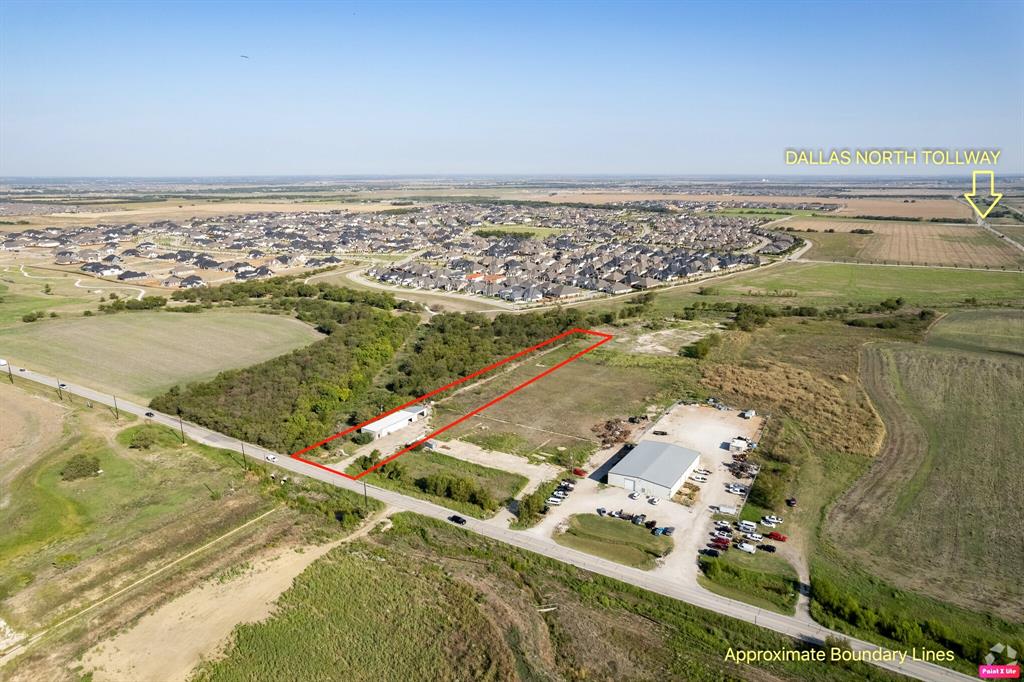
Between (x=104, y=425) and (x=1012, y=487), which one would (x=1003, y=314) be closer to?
(x=1012, y=487)

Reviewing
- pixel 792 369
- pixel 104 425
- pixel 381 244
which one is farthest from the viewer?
pixel 381 244

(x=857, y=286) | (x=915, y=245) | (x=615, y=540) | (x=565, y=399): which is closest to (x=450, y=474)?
(x=615, y=540)

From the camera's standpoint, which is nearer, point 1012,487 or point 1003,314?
point 1012,487

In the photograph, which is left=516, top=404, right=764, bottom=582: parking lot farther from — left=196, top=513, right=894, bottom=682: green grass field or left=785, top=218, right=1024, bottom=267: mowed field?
left=785, top=218, right=1024, bottom=267: mowed field

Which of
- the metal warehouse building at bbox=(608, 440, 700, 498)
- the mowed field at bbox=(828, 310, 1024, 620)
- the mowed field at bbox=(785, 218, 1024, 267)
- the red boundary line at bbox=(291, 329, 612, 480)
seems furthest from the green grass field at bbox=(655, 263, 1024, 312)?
the metal warehouse building at bbox=(608, 440, 700, 498)

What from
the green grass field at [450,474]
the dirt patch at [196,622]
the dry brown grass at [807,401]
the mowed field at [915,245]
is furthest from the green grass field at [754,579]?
the mowed field at [915,245]

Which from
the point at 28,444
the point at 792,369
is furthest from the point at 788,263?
the point at 28,444
